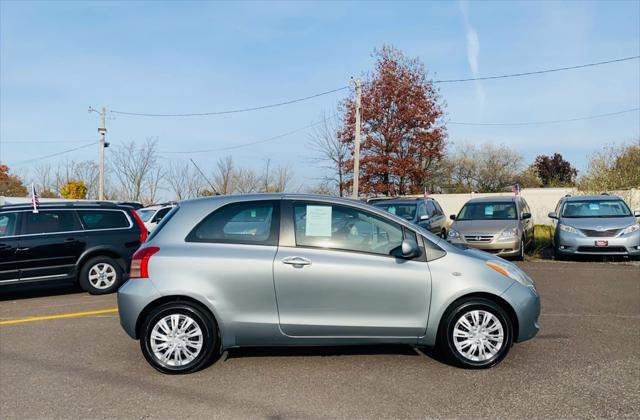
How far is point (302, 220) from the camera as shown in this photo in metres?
4.73

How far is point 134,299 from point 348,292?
77.7 inches

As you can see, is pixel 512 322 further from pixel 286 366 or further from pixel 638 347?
pixel 286 366

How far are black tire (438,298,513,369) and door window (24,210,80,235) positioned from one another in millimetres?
7135

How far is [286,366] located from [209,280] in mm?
1127

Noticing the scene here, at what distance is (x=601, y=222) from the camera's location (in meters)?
11.7

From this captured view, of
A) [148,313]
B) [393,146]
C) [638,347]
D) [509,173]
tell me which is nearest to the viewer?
[148,313]

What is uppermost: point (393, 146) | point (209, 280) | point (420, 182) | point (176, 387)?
point (393, 146)

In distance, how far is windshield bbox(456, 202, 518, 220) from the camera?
43.1 feet

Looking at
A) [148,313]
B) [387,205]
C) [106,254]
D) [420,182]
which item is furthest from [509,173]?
[148,313]

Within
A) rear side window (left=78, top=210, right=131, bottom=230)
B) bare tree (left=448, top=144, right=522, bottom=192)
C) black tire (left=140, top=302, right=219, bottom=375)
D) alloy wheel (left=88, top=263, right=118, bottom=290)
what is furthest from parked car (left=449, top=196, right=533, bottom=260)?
bare tree (left=448, top=144, right=522, bottom=192)

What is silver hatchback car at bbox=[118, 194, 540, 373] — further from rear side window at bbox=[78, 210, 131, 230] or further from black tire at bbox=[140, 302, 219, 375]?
rear side window at bbox=[78, 210, 131, 230]

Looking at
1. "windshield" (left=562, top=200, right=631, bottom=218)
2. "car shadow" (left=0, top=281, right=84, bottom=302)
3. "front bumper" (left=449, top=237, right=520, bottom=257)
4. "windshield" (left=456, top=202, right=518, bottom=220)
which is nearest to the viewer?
"car shadow" (left=0, top=281, right=84, bottom=302)

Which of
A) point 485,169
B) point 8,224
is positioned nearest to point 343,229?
point 8,224

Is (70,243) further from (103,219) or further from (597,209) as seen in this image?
(597,209)
